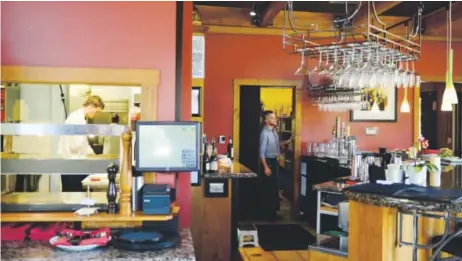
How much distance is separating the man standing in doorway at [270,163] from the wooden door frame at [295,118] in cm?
31

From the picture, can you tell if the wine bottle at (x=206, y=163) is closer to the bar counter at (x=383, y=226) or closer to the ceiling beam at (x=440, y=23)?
the bar counter at (x=383, y=226)

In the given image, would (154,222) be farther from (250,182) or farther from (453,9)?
(453,9)

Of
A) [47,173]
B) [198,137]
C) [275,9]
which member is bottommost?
[47,173]

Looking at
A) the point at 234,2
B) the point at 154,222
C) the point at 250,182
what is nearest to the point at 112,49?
the point at 154,222

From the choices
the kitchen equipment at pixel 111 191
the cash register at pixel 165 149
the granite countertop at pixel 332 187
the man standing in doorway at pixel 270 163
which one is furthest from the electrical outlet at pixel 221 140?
the kitchen equipment at pixel 111 191

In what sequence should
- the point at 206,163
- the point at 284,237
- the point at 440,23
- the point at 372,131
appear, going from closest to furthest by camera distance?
the point at 206,163
the point at 284,237
the point at 440,23
the point at 372,131

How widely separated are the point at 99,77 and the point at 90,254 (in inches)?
40.8

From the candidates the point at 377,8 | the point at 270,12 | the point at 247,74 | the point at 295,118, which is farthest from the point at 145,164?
the point at 295,118

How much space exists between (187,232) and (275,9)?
3.94m

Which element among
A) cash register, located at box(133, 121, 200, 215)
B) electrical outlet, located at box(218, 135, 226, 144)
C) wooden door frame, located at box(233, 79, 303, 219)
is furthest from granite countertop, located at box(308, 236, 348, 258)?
wooden door frame, located at box(233, 79, 303, 219)

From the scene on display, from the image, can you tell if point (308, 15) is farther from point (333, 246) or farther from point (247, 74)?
point (333, 246)

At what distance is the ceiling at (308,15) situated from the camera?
668 cm

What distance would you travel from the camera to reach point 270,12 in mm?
6223

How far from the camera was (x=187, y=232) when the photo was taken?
276cm
